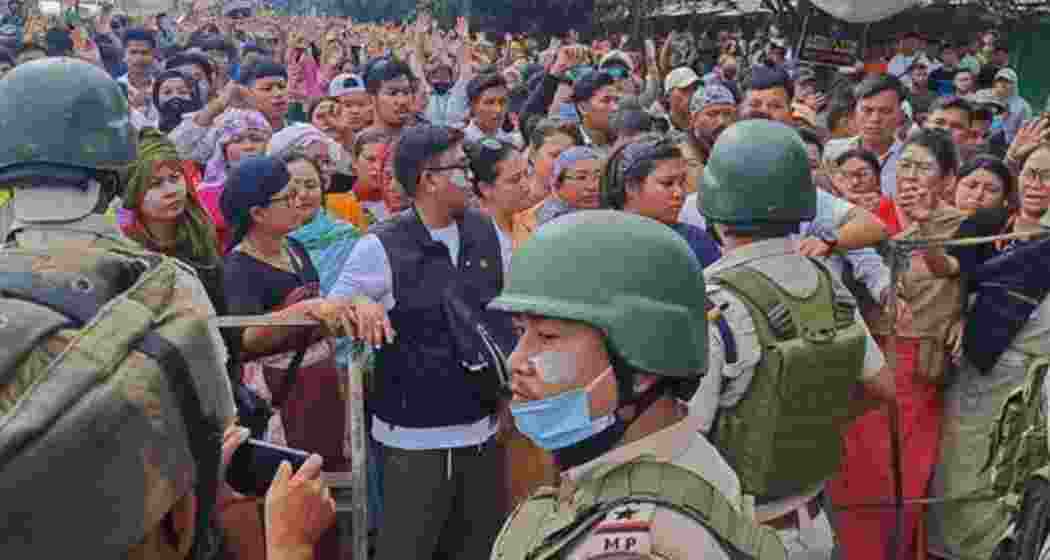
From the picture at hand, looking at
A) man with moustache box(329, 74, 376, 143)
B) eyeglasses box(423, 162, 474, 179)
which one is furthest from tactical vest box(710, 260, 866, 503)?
man with moustache box(329, 74, 376, 143)

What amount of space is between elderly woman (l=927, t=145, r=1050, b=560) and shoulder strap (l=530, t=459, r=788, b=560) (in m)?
2.93

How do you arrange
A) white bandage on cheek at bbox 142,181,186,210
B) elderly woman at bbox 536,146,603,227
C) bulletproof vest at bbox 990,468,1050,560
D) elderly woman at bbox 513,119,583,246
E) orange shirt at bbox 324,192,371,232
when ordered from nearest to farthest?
bulletproof vest at bbox 990,468,1050,560
white bandage on cheek at bbox 142,181,186,210
elderly woman at bbox 536,146,603,227
orange shirt at bbox 324,192,371,232
elderly woman at bbox 513,119,583,246

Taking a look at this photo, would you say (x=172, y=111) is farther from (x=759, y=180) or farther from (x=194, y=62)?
(x=759, y=180)

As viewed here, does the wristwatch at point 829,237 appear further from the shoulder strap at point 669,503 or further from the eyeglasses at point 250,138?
the eyeglasses at point 250,138

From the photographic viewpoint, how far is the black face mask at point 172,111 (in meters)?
8.31

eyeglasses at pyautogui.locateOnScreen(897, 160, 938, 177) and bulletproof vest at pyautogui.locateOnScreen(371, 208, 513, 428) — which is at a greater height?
eyeglasses at pyautogui.locateOnScreen(897, 160, 938, 177)

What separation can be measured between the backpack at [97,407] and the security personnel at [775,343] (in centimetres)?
191

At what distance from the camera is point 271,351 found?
4.08 m

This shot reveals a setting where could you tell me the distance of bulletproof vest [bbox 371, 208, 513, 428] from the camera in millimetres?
4469

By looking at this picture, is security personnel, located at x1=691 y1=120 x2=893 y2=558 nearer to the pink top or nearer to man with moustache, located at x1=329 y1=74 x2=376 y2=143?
the pink top

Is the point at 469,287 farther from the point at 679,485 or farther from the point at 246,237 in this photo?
the point at 679,485

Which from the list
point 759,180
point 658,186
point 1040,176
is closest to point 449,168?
point 658,186

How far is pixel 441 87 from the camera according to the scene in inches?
446

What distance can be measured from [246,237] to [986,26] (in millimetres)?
18411
